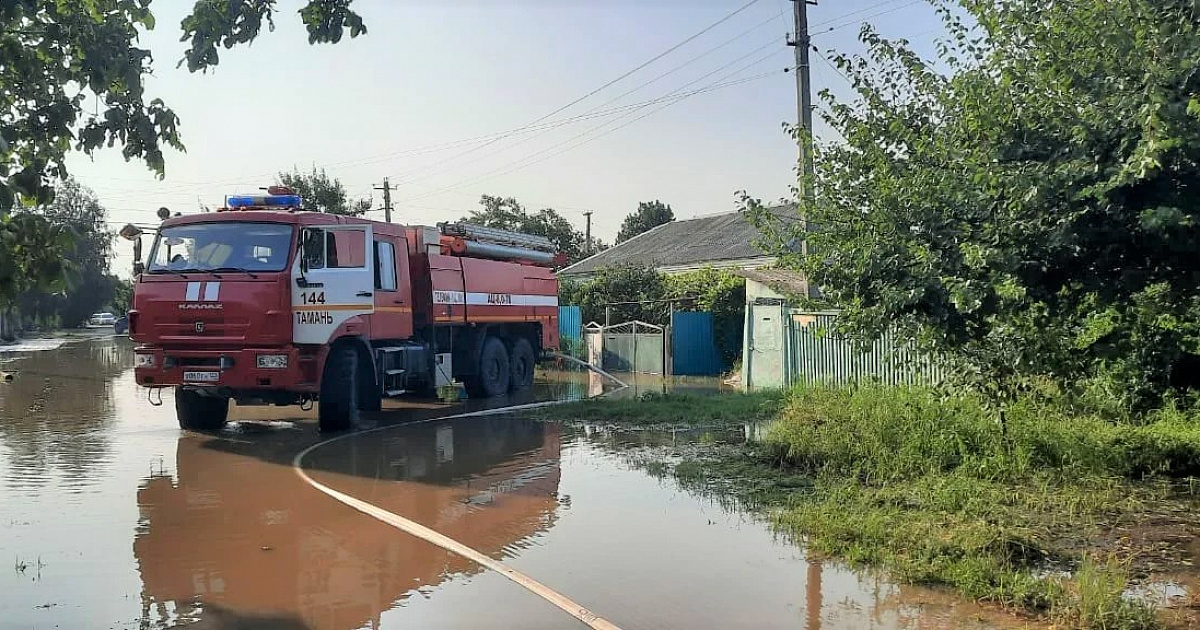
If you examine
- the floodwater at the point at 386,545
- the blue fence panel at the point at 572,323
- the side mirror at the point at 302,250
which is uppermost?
the side mirror at the point at 302,250

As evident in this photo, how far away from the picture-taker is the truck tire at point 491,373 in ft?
57.4

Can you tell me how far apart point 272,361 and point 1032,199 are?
8.84m

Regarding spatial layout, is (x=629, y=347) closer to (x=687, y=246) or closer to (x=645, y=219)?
(x=687, y=246)

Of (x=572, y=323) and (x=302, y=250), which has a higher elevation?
(x=302, y=250)

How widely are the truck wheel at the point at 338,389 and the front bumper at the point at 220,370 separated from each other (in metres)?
0.77

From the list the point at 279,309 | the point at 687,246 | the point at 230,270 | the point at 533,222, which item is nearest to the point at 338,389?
the point at 279,309

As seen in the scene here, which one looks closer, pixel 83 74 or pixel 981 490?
pixel 83 74

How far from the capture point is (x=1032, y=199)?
20.2ft

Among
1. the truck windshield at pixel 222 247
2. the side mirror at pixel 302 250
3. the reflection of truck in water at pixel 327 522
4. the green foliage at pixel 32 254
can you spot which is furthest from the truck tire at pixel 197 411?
the green foliage at pixel 32 254

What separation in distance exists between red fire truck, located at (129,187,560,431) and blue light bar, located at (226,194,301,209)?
0.04 feet

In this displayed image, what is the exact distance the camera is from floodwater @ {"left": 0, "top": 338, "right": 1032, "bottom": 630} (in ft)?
18.1

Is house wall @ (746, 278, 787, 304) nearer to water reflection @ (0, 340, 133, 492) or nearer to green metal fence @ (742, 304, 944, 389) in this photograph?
green metal fence @ (742, 304, 944, 389)

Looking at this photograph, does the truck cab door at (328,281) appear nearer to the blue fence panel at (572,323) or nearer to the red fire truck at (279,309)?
the red fire truck at (279,309)

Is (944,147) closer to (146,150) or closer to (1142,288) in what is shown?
(1142,288)
